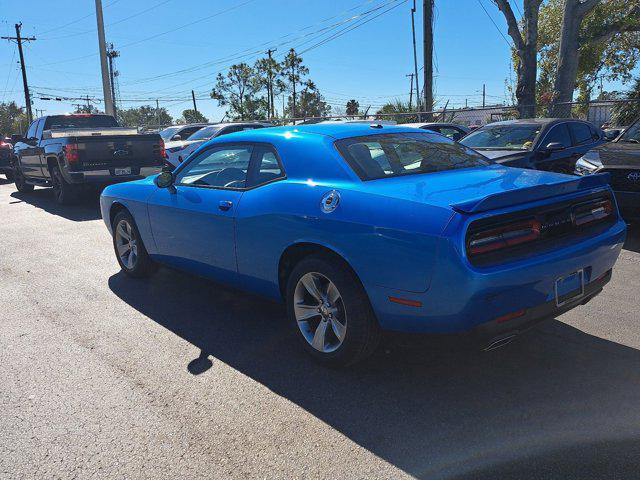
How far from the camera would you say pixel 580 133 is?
9.30 metres

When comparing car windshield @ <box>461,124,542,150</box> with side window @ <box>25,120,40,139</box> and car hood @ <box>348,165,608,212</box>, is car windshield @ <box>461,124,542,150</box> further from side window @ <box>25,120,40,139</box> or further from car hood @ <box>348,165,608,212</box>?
side window @ <box>25,120,40,139</box>

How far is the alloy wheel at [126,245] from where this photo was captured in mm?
5547

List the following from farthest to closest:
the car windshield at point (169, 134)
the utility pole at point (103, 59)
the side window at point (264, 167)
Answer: the utility pole at point (103, 59), the car windshield at point (169, 134), the side window at point (264, 167)

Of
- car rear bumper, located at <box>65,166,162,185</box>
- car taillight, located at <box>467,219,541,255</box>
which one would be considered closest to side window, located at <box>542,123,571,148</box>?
car taillight, located at <box>467,219,541,255</box>

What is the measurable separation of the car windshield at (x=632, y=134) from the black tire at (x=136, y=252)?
6.74m

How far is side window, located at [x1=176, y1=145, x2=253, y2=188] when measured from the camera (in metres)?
4.22

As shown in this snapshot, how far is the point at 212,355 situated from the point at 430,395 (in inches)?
61.0

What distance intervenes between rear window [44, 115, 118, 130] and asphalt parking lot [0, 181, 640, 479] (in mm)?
9381

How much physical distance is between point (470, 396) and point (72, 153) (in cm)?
941

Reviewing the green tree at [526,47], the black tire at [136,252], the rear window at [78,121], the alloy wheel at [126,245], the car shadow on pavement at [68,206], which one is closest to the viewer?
the black tire at [136,252]

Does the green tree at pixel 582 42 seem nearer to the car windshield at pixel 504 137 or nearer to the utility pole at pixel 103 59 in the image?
the car windshield at pixel 504 137

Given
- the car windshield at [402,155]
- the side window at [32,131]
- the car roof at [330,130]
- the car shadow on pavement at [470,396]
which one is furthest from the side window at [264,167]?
the side window at [32,131]

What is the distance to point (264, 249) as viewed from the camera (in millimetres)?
3779

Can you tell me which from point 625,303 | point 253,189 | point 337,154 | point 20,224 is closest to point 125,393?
point 253,189
